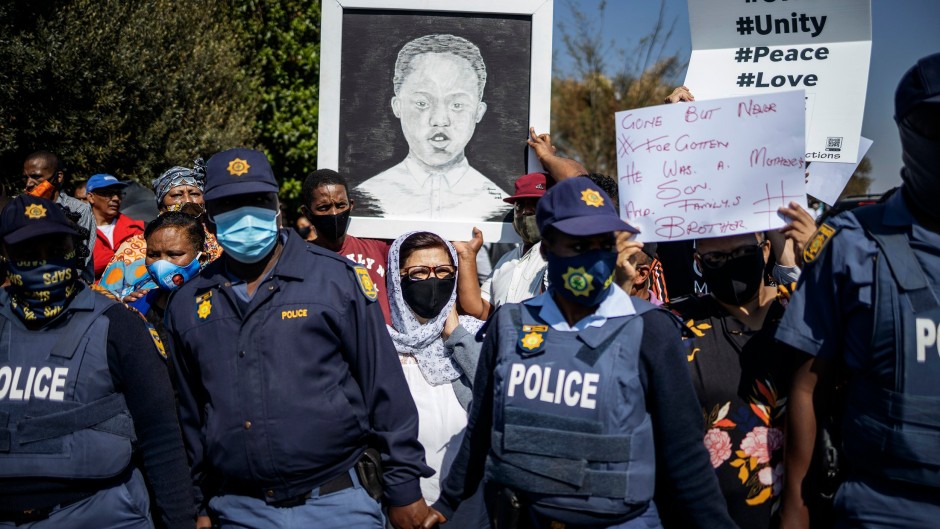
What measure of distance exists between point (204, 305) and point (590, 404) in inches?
60.2

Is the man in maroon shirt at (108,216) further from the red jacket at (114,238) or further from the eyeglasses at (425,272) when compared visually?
the eyeglasses at (425,272)

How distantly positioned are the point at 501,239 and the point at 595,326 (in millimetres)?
2358

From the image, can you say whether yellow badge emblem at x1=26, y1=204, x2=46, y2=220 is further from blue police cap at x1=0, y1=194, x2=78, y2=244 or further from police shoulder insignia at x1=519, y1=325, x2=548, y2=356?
police shoulder insignia at x1=519, y1=325, x2=548, y2=356

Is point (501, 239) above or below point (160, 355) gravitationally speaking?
above

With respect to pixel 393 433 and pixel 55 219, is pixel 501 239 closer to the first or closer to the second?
pixel 393 433

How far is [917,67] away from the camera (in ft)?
8.42

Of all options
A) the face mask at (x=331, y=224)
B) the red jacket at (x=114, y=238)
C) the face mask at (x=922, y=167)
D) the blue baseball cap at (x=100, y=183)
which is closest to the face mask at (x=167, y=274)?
the face mask at (x=331, y=224)

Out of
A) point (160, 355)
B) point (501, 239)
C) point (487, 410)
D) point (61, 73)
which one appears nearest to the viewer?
point (487, 410)

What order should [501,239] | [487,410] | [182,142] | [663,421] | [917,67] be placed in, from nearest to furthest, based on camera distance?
1. [917,67]
2. [663,421]
3. [487,410]
4. [501,239]
5. [182,142]

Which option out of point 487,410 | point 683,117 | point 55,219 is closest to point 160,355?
point 55,219

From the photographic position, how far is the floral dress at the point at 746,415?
3.07m

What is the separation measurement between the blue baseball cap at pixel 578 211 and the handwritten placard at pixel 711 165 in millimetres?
511

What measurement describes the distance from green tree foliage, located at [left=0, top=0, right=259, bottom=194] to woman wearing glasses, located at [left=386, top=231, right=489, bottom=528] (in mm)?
6784

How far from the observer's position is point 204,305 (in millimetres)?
3277
